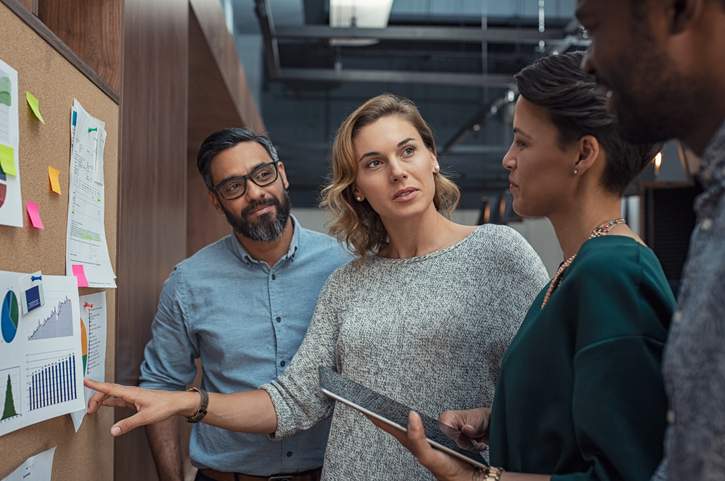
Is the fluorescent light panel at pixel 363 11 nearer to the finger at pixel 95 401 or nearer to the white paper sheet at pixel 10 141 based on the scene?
the finger at pixel 95 401

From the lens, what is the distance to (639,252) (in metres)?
1.16

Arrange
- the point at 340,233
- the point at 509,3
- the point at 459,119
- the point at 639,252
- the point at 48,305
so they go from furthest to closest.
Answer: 1. the point at 459,119
2. the point at 509,3
3. the point at 340,233
4. the point at 48,305
5. the point at 639,252

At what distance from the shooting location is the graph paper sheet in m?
1.37

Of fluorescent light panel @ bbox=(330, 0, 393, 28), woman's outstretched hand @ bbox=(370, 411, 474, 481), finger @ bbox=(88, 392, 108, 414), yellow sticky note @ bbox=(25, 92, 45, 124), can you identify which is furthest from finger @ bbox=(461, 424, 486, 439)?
fluorescent light panel @ bbox=(330, 0, 393, 28)

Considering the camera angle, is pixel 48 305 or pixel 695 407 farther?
pixel 48 305

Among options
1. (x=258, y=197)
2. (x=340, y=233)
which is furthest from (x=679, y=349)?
(x=258, y=197)

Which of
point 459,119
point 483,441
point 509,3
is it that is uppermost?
point 509,3

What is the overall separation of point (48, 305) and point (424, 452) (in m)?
0.76

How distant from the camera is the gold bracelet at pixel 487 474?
1.24 metres

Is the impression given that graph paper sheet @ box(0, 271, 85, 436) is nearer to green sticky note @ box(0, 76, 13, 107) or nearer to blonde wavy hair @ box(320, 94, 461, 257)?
green sticky note @ box(0, 76, 13, 107)

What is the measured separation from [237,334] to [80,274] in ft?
2.07

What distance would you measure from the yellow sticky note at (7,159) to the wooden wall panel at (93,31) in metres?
0.69

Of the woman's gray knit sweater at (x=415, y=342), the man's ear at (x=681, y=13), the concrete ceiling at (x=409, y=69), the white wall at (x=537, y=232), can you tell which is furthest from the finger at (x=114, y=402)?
the white wall at (x=537, y=232)

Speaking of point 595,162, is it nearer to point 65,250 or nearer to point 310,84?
point 65,250
